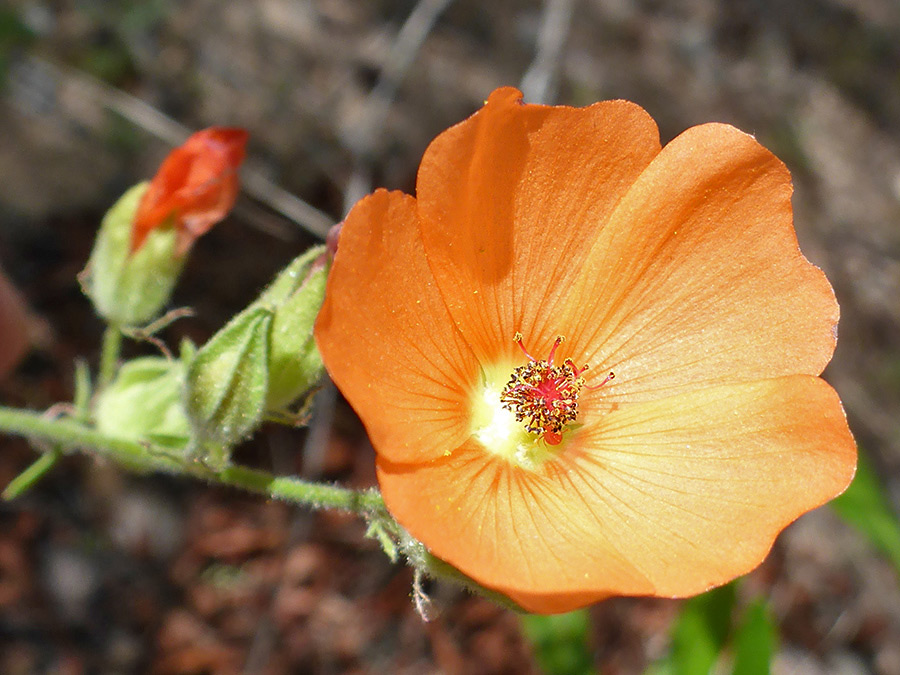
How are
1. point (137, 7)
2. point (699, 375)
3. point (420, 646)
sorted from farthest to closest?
point (420, 646)
point (137, 7)
point (699, 375)

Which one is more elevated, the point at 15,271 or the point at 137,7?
the point at 137,7

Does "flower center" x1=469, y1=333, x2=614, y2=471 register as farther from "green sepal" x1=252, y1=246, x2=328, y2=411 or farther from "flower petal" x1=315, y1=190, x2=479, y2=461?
"green sepal" x1=252, y1=246, x2=328, y2=411

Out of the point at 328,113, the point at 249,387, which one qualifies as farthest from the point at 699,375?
the point at 328,113

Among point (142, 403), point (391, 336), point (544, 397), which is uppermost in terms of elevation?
point (391, 336)

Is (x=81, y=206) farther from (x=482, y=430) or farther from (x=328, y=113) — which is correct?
Answer: (x=482, y=430)

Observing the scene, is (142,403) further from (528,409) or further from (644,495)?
(644,495)

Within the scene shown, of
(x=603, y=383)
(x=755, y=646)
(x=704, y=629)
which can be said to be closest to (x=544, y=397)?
(x=603, y=383)
